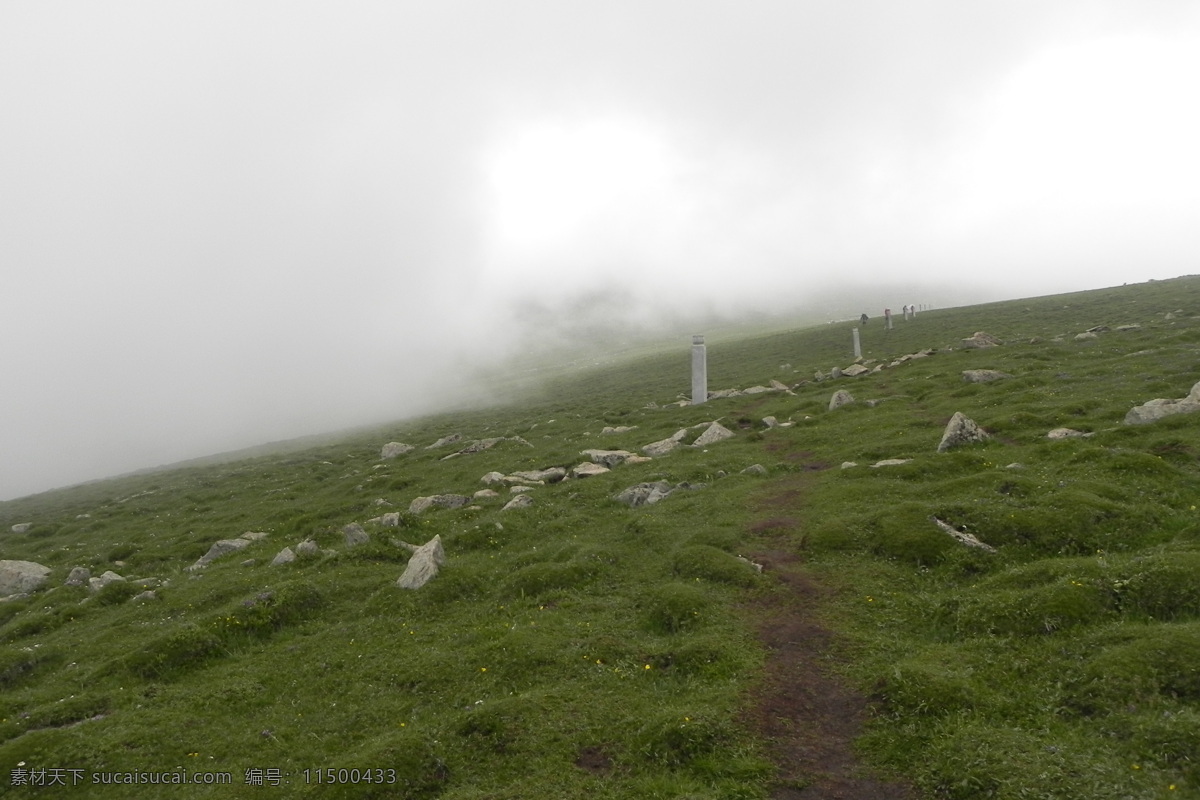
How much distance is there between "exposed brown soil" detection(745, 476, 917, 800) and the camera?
12711mm

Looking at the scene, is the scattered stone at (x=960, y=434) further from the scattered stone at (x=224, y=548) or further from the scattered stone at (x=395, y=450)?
the scattered stone at (x=395, y=450)

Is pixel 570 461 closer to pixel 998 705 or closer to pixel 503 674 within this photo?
pixel 503 674

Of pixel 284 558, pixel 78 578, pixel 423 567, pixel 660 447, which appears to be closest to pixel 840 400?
pixel 660 447

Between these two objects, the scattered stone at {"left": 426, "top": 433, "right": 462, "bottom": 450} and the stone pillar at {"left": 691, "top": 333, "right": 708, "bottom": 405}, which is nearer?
the stone pillar at {"left": 691, "top": 333, "right": 708, "bottom": 405}

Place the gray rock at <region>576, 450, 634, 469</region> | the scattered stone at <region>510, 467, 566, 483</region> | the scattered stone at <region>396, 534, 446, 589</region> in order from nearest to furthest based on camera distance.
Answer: the scattered stone at <region>396, 534, 446, 589</region> → the scattered stone at <region>510, 467, 566, 483</region> → the gray rock at <region>576, 450, 634, 469</region>

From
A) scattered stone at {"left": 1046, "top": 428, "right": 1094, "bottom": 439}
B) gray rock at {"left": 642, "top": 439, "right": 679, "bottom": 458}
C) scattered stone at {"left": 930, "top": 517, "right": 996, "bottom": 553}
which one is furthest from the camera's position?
gray rock at {"left": 642, "top": 439, "right": 679, "bottom": 458}

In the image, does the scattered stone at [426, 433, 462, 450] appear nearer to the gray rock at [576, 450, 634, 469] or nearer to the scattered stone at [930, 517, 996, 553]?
the gray rock at [576, 450, 634, 469]

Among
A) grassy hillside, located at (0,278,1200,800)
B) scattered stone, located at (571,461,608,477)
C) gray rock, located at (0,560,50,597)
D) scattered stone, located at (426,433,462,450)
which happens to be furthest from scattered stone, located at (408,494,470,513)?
scattered stone, located at (426,433,462,450)

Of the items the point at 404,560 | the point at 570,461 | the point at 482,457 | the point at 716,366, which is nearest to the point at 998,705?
the point at 404,560

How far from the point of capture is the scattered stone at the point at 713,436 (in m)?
42.3

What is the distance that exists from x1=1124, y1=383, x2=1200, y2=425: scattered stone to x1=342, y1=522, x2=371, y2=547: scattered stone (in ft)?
111

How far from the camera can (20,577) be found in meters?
35.2

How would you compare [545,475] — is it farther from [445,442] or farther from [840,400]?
[445,442]

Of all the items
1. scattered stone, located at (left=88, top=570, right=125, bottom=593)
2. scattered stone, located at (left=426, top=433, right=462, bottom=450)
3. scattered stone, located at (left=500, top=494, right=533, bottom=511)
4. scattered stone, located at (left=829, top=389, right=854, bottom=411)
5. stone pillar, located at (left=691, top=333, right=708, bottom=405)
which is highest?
stone pillar, located at (left=691, top=333, right=708, bottom=405)
